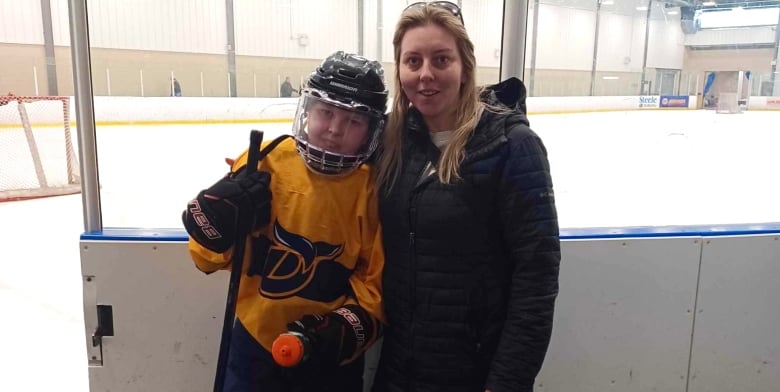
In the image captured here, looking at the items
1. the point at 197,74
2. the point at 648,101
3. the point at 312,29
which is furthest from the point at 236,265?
the point at 648,101

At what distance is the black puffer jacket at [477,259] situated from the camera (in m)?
0.97

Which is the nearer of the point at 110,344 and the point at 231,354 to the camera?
the point at 231,354

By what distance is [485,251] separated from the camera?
1012mm

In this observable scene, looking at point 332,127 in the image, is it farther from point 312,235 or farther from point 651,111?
point 651,111

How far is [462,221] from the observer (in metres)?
1.00

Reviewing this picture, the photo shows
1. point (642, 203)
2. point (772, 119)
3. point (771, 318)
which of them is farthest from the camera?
point (772, 119)

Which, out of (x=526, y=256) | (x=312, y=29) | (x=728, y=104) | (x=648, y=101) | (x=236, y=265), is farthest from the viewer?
(x=648, y=101)

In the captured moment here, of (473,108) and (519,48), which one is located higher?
(519,48)

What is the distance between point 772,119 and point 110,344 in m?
8.60

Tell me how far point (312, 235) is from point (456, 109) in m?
0.34

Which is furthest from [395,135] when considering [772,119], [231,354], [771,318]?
[772,119]

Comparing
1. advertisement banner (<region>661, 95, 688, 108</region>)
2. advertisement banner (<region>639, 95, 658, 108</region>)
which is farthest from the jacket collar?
advertisement banner (<region>661, 95, 688, 108</region>)

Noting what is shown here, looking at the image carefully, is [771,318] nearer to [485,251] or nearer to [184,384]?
[485,251]

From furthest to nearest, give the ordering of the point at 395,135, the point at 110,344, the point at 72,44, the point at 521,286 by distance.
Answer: the point at 110,344 → the point at 72,44 → the point at 395,135 → the point at 521,286
